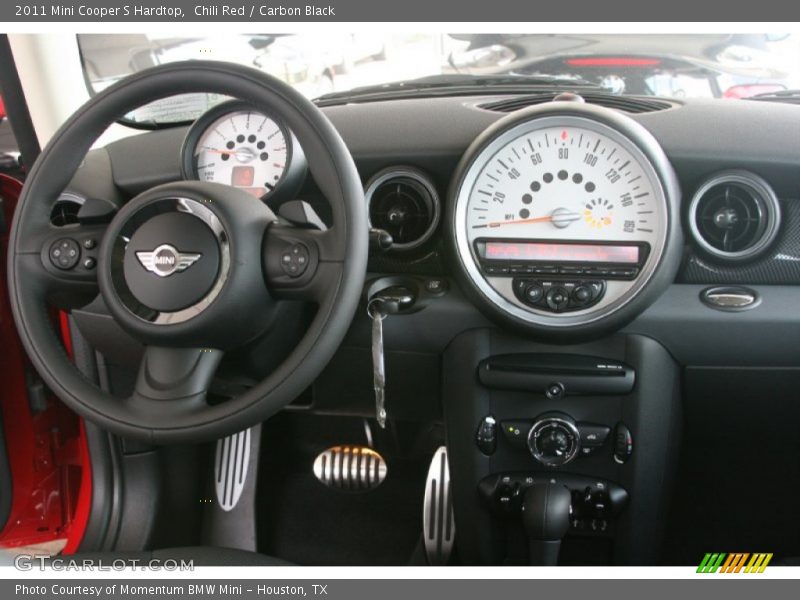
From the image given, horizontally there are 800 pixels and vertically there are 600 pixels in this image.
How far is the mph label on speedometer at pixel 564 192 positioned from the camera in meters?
1.31

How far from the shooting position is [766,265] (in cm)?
138

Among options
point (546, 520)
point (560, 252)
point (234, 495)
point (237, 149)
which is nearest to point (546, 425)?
point (546, 520)

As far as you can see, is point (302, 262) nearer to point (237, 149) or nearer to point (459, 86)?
point (237, 149)

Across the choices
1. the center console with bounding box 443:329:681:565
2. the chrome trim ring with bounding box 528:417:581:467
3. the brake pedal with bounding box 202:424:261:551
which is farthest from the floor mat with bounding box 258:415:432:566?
the chrome trim ring with bounding box 528:417:581:467

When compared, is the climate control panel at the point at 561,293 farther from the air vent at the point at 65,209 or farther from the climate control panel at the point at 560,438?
the air vent at the point at 65,209

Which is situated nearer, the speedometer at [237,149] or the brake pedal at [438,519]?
the speedometer at [237,149]

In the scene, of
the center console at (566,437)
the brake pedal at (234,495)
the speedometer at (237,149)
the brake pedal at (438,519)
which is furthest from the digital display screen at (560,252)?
the brake pedal at (234,495)

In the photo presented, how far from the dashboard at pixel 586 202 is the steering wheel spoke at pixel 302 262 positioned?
Result: 0.73ft

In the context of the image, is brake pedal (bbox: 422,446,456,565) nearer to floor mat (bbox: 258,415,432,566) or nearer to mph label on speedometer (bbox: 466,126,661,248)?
floor mat (bbox: 258,415,432,566)

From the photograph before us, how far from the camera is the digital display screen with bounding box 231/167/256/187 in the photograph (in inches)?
55.2

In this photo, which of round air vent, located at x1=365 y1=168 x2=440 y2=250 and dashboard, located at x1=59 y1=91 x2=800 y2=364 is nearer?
dashboard, located at x1=59 y1=91 x2=800 y2=364

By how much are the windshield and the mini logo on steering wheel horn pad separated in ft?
2.29

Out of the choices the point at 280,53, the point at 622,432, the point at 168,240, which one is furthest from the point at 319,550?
the point at 280,53

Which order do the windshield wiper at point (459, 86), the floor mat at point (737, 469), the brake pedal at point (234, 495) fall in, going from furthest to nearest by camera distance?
the brake pedal at point (234, 495) → the windshield wiper at point (459, 86) → the floor mat at point (737, 469)
